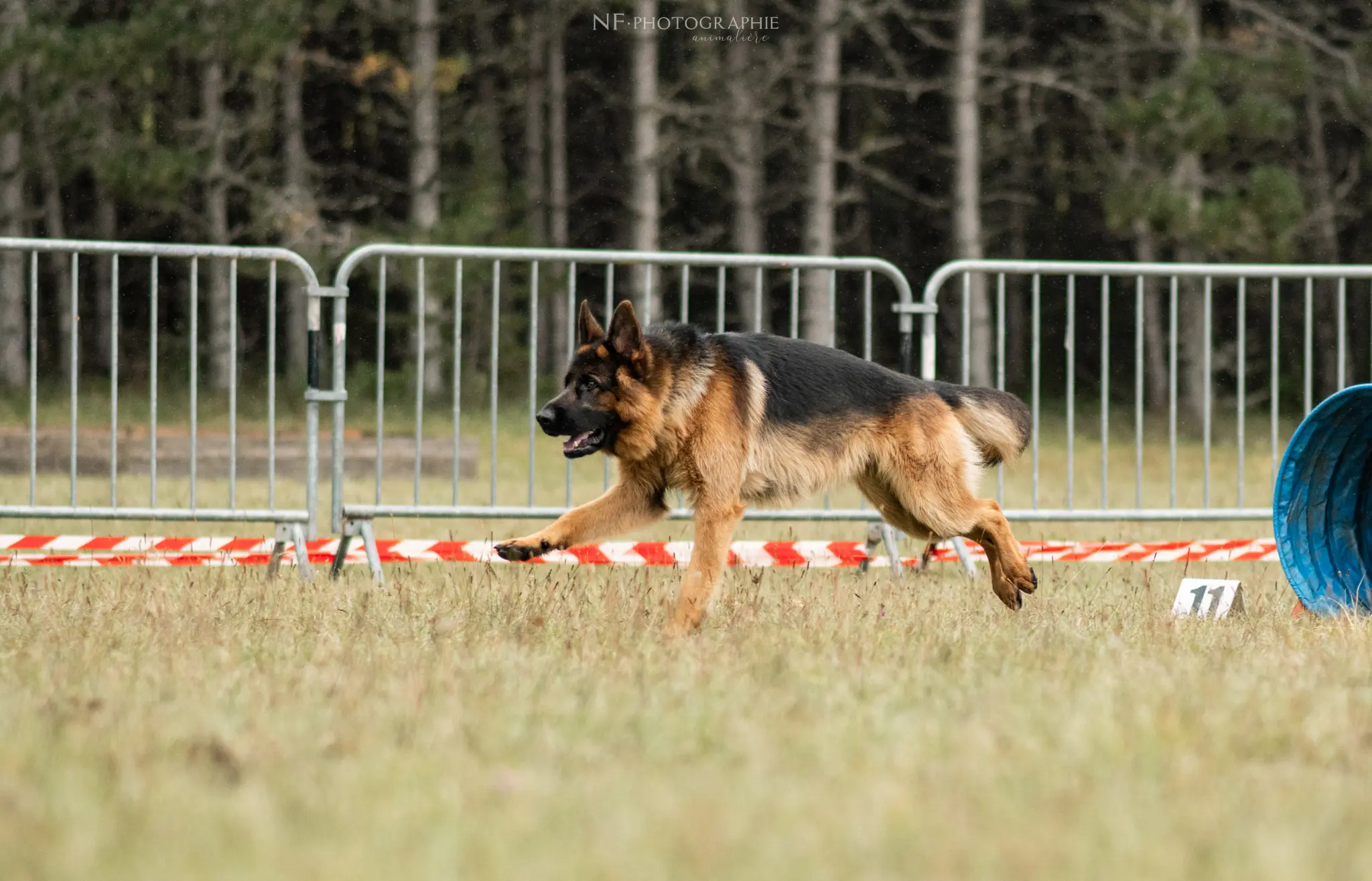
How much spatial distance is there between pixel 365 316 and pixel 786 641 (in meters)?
27.9

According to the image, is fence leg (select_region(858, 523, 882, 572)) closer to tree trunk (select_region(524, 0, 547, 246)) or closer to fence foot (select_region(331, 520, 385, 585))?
fence foot (select_region(331, 520, 385, 585))

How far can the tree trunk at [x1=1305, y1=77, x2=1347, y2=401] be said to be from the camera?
88.0 feet

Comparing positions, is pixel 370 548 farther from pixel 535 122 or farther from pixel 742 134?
pixel 535 122

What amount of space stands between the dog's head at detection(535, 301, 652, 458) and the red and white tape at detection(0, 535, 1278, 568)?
1262 millimetres

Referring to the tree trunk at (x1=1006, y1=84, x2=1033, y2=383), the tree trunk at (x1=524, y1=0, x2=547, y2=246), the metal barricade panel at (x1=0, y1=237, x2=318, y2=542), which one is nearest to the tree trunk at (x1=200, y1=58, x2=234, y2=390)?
the metal barricade panel at (x1=0, y1=237, x2=318, y2=542)

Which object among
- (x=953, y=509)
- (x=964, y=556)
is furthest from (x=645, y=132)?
(x=953, y=509)

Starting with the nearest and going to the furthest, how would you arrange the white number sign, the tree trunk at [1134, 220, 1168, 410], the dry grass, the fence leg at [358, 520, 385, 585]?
the dry grass → the white number sign → the fence leg at [358, 520, 385, 585] → the tree trunk at [1134, 220, 1168, 410]

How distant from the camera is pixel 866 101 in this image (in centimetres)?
3256

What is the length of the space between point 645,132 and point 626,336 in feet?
51.8

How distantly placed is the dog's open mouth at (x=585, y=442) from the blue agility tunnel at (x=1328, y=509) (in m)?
2.68

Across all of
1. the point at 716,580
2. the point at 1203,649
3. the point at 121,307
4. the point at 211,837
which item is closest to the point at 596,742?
the point at 211,837

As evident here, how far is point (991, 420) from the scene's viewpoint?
641cm

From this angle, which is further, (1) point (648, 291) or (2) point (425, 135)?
(2) point (425, 135)

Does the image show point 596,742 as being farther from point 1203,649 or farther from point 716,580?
point 1203,649
